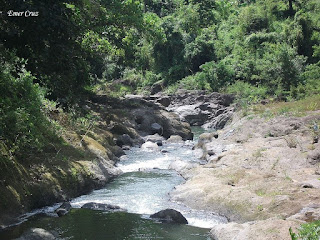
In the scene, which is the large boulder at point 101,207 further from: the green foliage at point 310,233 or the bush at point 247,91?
the bush at point 247,91

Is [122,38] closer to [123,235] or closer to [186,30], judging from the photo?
[123,235]

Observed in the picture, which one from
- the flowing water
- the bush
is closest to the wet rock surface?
the flowing water

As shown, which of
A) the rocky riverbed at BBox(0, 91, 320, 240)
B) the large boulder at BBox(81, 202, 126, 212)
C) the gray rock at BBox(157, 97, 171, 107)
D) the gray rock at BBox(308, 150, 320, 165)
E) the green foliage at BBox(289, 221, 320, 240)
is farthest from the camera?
the gray rock at BBox(157, 97, 171, 107)

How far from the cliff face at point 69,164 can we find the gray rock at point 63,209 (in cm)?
63

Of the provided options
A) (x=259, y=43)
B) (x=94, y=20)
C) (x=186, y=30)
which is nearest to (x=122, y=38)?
(x=94, y=20)

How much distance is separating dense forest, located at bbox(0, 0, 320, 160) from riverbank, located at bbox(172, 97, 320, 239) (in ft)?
16.4

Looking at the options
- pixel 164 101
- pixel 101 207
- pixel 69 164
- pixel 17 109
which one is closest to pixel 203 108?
pixel 164 101

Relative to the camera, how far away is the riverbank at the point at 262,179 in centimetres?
1009

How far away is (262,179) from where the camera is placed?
13.1 meters

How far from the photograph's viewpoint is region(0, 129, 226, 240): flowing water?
Answer: 416 inches

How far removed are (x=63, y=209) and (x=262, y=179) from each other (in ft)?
20.2

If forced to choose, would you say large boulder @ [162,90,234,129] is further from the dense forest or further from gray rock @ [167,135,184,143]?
gray rock @ [167,135,184,143]

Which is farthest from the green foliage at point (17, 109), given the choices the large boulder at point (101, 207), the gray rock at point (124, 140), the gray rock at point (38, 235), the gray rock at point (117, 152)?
the gray rock at point (124, 140)

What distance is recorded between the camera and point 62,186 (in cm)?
1350
